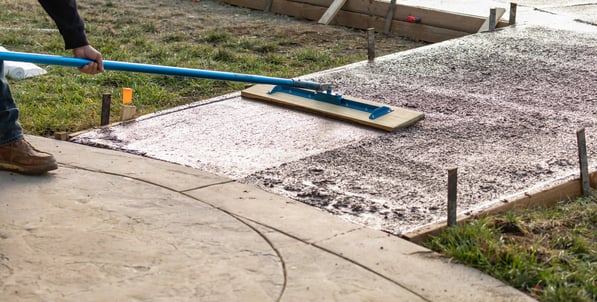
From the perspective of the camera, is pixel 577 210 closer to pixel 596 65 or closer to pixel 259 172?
pixel 259 172

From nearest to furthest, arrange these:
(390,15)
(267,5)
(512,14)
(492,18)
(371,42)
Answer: (371,42) → (492,18) → (512,14) → (390,15) → (267,5)

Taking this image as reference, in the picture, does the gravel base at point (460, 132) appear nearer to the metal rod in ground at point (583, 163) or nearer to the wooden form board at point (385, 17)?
the metal rod in ground at point (583, 163)

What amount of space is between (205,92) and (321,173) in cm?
213

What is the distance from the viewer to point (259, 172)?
15.6 ft

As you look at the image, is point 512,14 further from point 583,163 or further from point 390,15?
point 583,163

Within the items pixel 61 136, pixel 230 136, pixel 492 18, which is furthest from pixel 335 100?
pixel 492 18

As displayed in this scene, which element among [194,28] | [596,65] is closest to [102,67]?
[596,65]

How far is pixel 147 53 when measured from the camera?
779 centimetres

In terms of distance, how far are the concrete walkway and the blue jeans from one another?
19 cm

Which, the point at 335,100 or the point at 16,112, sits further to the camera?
the point at 335,100

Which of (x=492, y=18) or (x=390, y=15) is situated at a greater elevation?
(x=492, y=18)

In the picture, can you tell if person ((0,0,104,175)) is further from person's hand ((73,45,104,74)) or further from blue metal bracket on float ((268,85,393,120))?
blue metal bracket on float ((268,85,393,120))

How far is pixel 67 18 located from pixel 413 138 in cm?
208

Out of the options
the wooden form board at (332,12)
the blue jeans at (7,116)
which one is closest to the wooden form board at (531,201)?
the blue jeans at (7,116)
